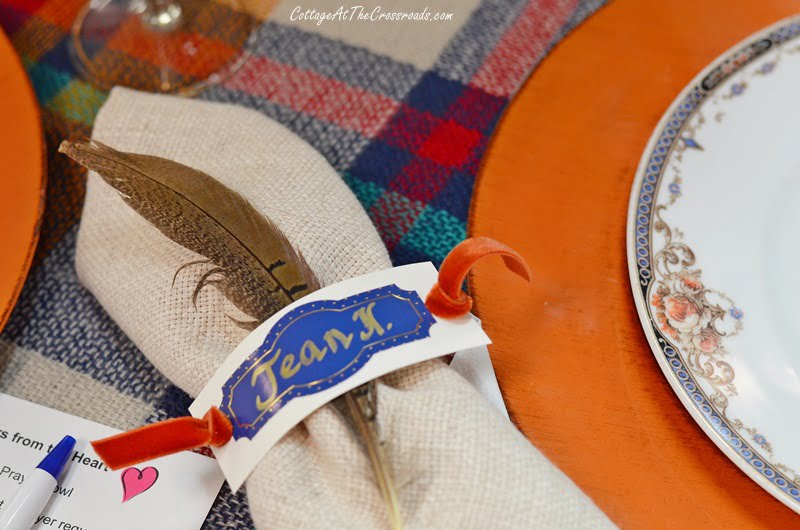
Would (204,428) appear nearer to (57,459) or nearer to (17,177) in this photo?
(57,459)

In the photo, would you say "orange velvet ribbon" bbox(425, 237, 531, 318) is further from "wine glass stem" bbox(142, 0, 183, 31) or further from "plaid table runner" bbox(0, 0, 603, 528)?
"wine glass stem" bbox(142, 0, 183, 31)

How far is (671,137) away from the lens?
56 centimetres

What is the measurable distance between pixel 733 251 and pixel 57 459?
0.49m

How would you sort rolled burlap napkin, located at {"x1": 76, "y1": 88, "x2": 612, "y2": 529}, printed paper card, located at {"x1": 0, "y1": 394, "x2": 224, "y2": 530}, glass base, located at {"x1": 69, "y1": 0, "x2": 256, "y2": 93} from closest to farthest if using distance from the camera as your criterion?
rolled burlap napkin, located at {"x1": 76, "y1": 88, "x2": 612, "y2": 529} < printed paper card, located at {"x1": 0, "y1": 394, "x2": 224, "y2": 530} < glass base, located at {"x1": 69, "y1": 0, "x2": 256, "y2": 93}

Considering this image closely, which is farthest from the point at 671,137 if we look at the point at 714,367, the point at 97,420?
the point at 97,420

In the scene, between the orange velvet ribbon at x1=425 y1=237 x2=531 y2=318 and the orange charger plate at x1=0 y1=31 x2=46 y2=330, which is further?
the orange charger plate at x1=0 y1=31 x2=46 y2=330

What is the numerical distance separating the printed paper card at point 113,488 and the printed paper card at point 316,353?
0.31 feet

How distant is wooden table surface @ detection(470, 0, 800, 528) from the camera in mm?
457

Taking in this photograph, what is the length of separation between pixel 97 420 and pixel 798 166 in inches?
21.8

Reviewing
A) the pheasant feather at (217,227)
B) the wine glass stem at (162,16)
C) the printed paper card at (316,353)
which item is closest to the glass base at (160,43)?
the wine glass stem at (162,16)

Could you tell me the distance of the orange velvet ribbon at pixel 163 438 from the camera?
0.41 m

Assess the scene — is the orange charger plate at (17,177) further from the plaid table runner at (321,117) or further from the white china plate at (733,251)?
the white china plate at (733,251)

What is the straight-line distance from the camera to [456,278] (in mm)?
434

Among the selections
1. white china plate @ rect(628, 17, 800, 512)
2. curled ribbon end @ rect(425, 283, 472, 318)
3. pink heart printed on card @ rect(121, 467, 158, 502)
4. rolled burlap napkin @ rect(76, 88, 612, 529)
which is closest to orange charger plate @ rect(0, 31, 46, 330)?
rolled burlap napkin @ rect(76, 88, 612, 529)
